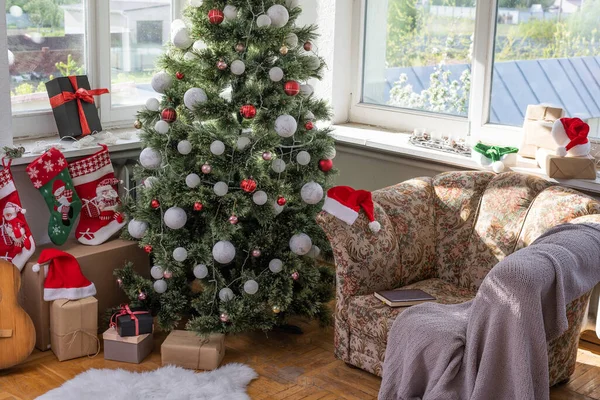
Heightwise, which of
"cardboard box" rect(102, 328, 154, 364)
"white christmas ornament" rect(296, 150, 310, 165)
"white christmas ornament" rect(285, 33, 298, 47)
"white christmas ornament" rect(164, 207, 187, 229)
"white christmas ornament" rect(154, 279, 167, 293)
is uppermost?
"white christmas ornament" rect(285, 33, 298, 47)

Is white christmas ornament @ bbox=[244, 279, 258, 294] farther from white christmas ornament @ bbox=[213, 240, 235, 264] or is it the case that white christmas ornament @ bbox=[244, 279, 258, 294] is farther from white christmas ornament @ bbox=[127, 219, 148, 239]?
white christmas ornament @ bbox=[127, 219, 148, 239]

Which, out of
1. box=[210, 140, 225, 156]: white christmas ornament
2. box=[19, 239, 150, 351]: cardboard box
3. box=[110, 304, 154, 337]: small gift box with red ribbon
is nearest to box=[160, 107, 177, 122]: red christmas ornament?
box=[210, 140, 225, 156]: white christmas ornament

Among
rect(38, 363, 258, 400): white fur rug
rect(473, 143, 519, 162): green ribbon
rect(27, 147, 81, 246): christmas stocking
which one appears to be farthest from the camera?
rect(473, 143, 519, 162): green ribbon

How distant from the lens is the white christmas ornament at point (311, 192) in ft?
10.9

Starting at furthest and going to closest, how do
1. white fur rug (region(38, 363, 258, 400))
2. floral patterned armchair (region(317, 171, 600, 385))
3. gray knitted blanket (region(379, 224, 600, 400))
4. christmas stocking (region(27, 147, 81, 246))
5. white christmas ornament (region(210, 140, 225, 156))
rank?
christmas stocking (region(27, 147, 81, 246))
white christmas ornament (region(210, 140, 225, 156))
floral patterned armchair (region(317, 171, 600, 385))
white fur rug (region(38, 363, 258, 400))
gray knitted blanket (region(379, 224, 600, 400))

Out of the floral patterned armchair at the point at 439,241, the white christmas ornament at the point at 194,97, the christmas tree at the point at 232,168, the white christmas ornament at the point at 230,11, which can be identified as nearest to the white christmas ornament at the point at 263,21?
the christmas tree at the point at 232,168

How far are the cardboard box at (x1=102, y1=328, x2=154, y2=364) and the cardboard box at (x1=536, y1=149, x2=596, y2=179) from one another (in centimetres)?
190

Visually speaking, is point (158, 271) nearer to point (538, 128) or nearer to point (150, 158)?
point (150, 158)

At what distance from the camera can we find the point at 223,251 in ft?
10.7

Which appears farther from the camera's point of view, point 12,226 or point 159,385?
point 12,226

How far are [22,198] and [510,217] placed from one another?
2211 millimetres

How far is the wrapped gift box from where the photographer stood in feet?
11.8

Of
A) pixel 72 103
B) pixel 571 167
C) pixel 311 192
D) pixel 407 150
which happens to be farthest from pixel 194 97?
pixel 571 167

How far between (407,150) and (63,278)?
5.85ft
